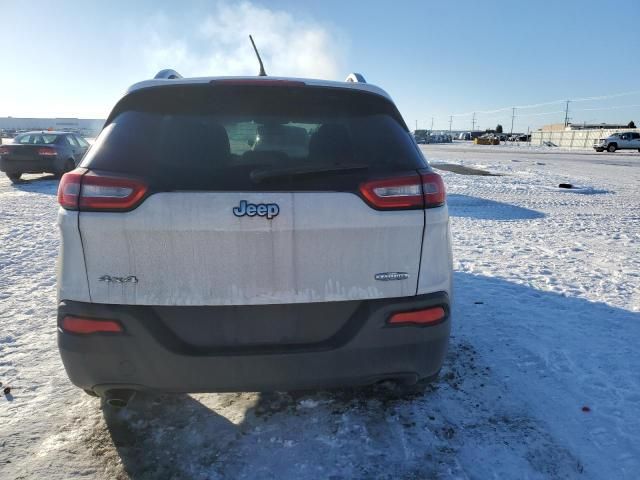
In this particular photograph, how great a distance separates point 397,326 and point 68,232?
1516 mm

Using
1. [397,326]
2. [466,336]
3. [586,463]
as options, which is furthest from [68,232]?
[466,336]

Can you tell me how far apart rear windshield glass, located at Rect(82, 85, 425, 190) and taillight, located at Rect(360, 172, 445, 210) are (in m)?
0.07

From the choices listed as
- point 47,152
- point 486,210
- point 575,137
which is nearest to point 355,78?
point 486,210

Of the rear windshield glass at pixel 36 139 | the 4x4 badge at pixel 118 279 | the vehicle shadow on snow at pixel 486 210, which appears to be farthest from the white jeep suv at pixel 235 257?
the rear windshield glass at pixel 36 139

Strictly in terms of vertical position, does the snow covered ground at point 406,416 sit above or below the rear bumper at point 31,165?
below

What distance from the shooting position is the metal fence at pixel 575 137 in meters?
60.0

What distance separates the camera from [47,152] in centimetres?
1361

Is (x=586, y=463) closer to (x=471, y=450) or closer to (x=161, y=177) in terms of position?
(x=471, y=450)

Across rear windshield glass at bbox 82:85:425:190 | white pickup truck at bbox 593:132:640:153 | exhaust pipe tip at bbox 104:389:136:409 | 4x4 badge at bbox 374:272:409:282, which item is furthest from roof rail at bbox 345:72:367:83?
white pickup truck at bbox 593:132:640:153

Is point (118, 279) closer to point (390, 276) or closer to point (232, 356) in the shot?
point (232, 356)

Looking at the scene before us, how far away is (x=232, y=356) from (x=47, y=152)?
1450 centimetres

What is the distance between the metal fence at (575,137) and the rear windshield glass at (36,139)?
60839 millimetres

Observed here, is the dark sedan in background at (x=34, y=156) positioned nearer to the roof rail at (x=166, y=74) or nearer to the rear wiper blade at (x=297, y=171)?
the roof rail at (x=166, y=74)

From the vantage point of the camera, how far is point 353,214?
6.35 ft
